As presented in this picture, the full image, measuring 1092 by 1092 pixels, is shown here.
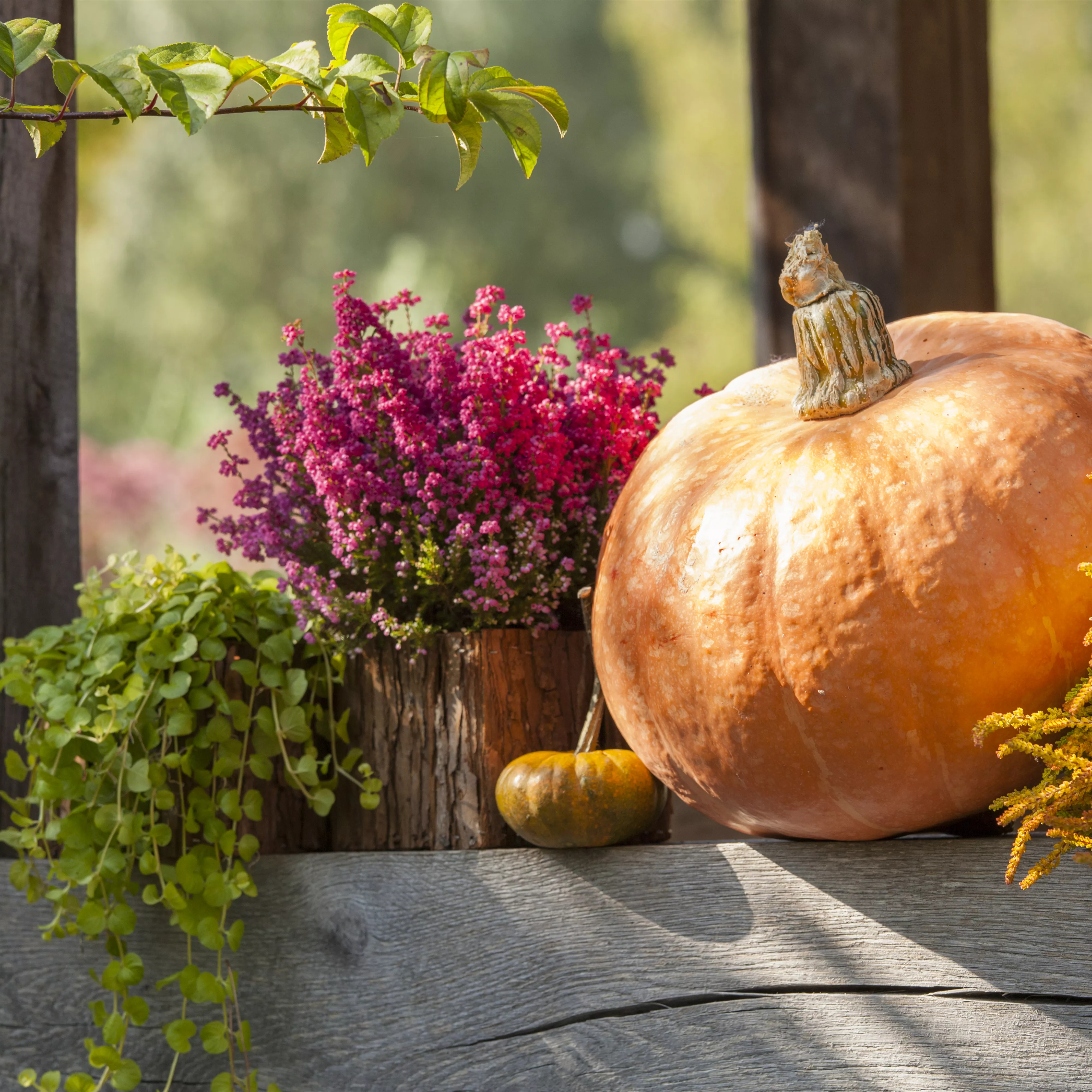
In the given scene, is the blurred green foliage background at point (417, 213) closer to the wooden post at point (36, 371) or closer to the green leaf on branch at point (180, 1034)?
the wooden post at point (36, 371)

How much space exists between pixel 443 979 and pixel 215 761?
1.11 feet

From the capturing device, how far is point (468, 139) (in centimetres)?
86

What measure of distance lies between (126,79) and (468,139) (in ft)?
0.80

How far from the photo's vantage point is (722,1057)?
965 millimetres

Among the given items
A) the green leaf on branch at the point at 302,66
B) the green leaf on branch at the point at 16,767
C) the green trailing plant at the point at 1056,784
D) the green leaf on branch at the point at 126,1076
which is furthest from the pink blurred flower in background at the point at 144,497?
the green trailing plant at the point at 1056,784

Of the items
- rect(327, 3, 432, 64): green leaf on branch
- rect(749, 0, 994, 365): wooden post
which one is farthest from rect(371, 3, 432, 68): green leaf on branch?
rect(749, 0, 994, 365): wooden post

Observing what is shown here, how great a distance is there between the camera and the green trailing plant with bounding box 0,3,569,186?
29.8 inches

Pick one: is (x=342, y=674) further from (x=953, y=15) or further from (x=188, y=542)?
(x=188, y=542)

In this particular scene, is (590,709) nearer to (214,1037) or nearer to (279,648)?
(279,648)

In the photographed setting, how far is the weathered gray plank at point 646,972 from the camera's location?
86cm

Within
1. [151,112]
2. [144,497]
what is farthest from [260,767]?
[144,497]

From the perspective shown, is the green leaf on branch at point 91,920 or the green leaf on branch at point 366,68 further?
the green leaf on branch at point 91,920

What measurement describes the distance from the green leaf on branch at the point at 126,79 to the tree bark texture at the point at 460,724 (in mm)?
624

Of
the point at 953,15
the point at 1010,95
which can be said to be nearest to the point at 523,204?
the point at 1010,95
